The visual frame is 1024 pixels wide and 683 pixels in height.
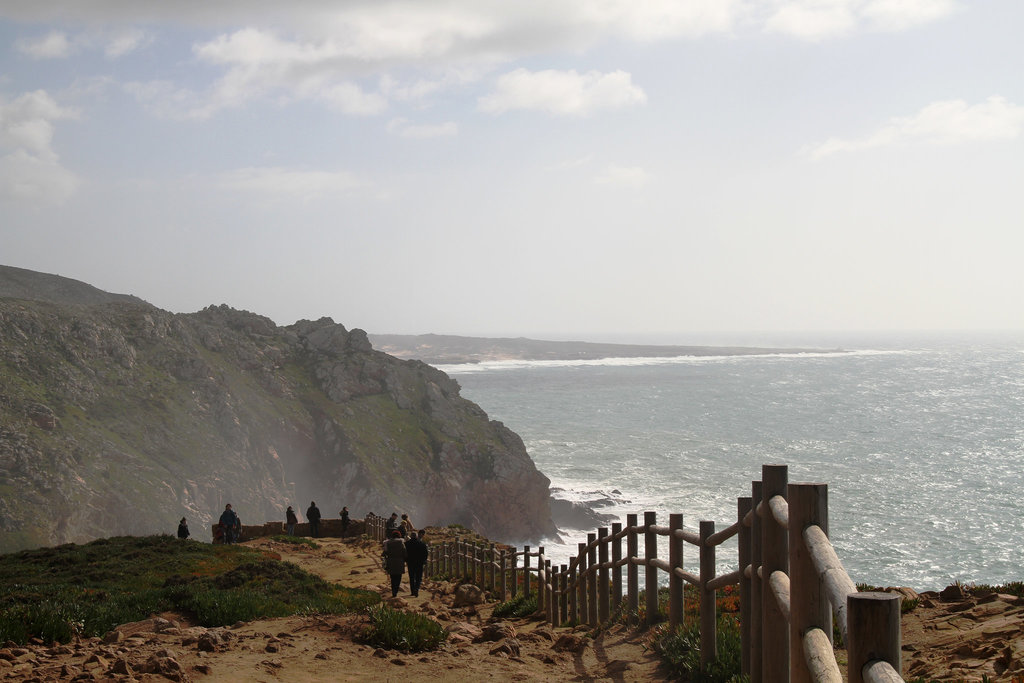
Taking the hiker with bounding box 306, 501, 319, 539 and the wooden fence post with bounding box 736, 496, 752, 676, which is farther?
the hiker with bounding box 306, 501, 319, 539

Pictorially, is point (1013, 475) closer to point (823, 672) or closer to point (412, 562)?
point (412, 562)

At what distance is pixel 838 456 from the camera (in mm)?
83062

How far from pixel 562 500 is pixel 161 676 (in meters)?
62.2

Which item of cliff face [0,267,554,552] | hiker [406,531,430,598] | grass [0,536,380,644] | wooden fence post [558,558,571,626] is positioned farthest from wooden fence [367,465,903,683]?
cliff face [0,267,554,552]

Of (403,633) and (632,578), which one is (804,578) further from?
(403,633)

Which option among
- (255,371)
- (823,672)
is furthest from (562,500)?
(823,672)

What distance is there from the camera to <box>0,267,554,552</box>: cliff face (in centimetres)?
4856

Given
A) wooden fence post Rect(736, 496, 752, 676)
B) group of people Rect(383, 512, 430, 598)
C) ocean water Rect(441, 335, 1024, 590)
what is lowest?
ocean water Rect(441, 335, 1024, 590)

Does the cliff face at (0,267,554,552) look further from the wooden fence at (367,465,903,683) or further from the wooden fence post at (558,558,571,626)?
the wooden fence at (367,465,903,683)

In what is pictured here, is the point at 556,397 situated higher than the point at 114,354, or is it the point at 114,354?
the point at 114,354

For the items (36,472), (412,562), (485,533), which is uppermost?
(412,562)

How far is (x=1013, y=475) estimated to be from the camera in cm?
7325

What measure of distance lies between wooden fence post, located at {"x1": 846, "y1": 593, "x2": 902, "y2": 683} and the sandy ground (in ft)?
13.1

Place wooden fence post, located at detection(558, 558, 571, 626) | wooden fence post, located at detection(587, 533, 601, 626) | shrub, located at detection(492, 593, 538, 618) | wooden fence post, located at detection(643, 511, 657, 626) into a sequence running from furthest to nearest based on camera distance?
shrub, located at detection(492, 593, 538, 618)
wooden fence post, located at detection(558, 558, 571, 626)
wooden fence post, located at detection(587, 533, 601, 626)
wooden fence post, located at detection(643, 511, 657, 626)
